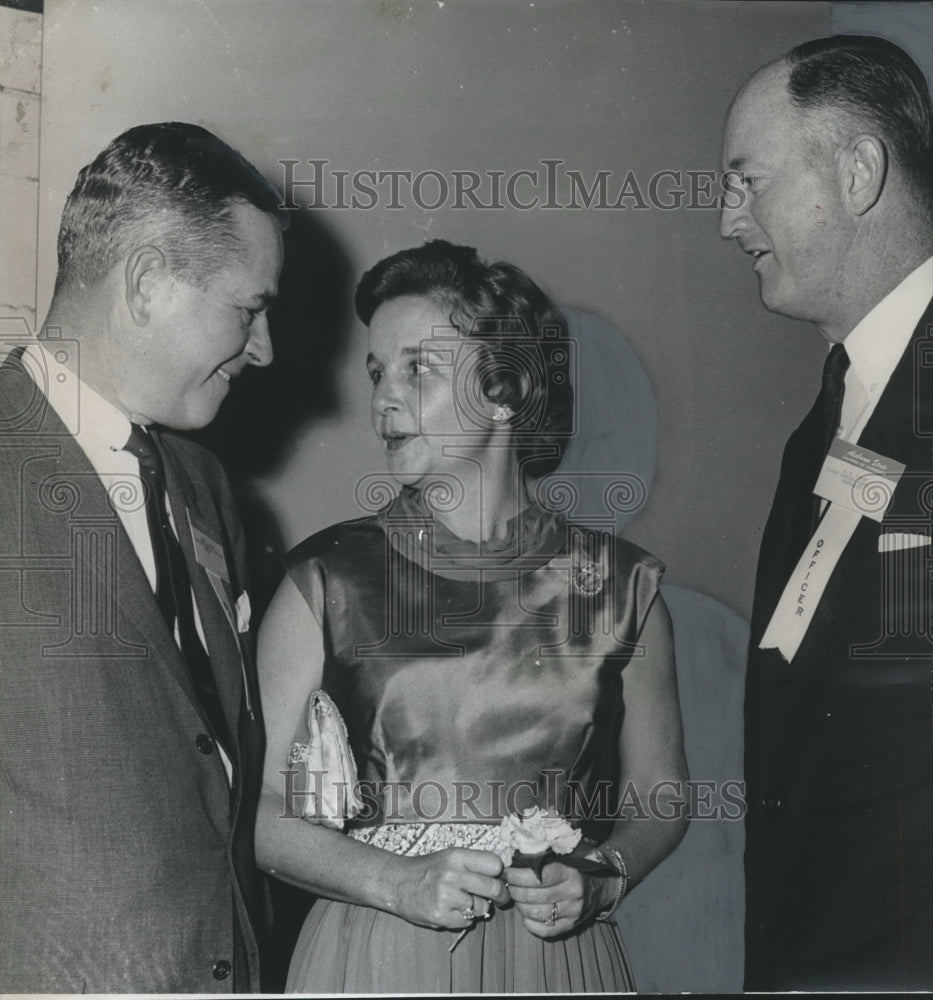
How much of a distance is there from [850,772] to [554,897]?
686 millimetres

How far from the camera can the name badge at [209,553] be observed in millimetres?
2654

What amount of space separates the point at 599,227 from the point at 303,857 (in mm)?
1477

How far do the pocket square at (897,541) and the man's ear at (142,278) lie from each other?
161 centimetres

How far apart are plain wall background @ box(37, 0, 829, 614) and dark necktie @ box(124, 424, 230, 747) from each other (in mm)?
254

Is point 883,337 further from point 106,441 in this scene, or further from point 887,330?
point 106,441

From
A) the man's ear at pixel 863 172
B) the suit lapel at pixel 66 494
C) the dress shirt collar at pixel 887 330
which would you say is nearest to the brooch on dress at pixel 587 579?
the dress shirt collar at pixel 887 330

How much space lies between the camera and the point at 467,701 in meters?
2.70

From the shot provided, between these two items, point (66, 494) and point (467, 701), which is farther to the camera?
point (467, 701)

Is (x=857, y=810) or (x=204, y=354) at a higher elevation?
(x=204, y=354)

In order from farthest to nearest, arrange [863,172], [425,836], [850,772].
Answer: [863,172] < [850,772] < [425,836]

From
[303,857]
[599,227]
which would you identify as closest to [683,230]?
[599,227]

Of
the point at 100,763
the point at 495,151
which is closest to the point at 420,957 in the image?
the point at 100,763

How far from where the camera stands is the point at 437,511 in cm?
279

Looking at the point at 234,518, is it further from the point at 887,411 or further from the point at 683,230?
the point at 887,411
